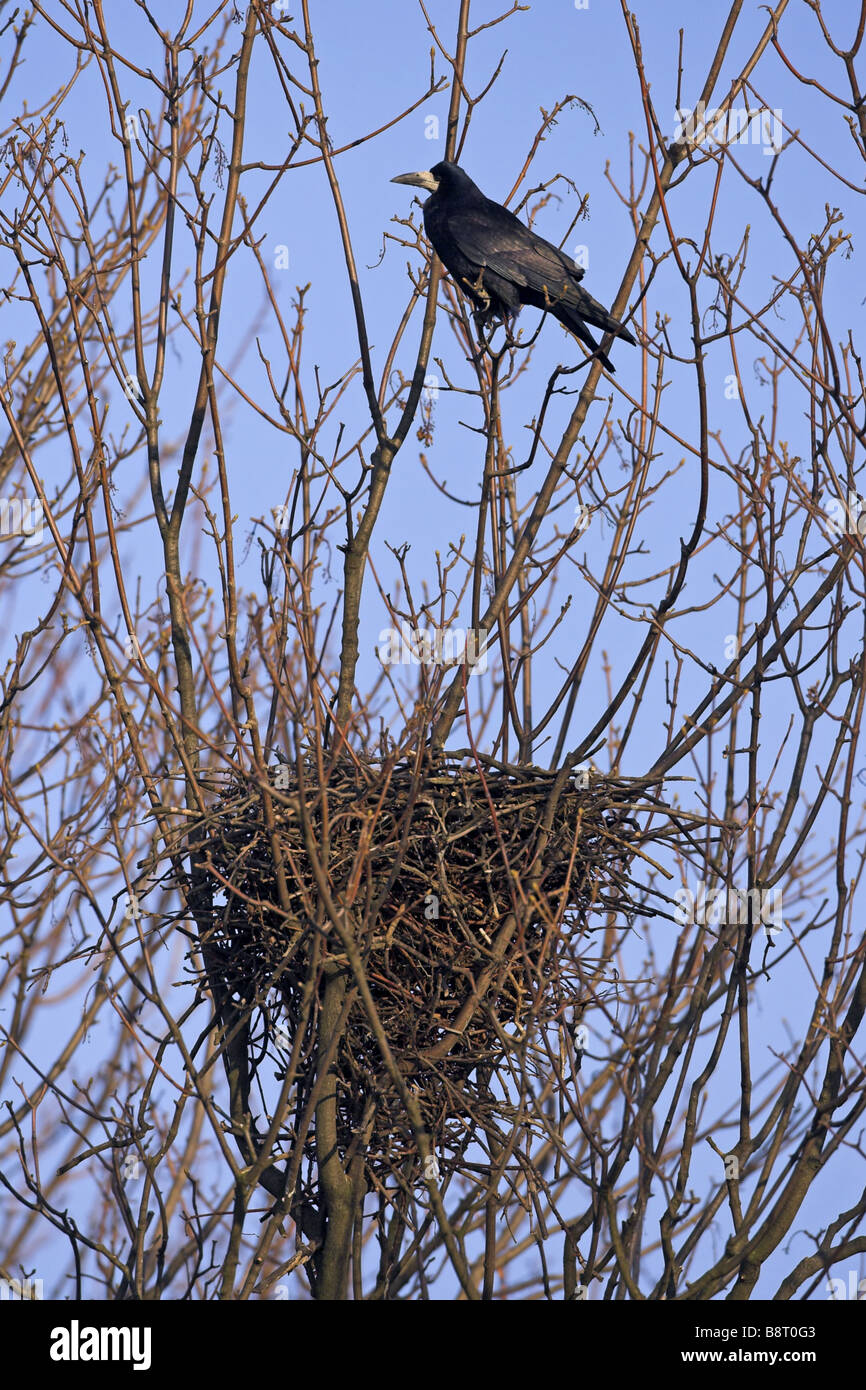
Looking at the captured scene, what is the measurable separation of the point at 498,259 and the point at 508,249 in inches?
3.5

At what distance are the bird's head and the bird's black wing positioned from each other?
21 centimetres

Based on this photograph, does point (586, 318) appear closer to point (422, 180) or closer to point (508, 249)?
point (508, 249)

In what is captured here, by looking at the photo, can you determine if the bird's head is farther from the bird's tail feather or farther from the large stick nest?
the large stick nest

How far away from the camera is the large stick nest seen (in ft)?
13.1

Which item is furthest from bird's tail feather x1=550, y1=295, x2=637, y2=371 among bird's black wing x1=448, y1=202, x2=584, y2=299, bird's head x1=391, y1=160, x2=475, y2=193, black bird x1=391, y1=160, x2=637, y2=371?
bird's head x1=391, y1=160, x2=475, y2=193

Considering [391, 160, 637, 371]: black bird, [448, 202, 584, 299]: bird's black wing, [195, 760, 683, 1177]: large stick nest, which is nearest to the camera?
[195, 760, 683, 1177]: large stick nest

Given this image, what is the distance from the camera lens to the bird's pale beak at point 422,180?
5820mm

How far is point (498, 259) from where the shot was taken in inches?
205

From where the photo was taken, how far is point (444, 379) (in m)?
4.60

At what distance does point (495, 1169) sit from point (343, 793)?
1094 mm

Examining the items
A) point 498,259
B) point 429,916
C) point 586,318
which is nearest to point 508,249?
point 498,259

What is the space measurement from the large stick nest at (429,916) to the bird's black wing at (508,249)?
6.66ft

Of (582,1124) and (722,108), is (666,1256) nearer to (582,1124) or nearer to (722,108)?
(582,1124)
